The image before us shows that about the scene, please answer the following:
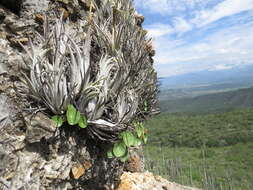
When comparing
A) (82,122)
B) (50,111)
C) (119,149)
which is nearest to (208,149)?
(119,149)

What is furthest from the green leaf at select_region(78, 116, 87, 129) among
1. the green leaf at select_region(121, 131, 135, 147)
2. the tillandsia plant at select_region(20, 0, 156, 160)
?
the green leaf at select_region(121, 131, 135, 147)

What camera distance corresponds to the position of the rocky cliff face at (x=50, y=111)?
1493 mm

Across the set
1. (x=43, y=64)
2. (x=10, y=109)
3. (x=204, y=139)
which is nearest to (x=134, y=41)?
(x=43, y=64)

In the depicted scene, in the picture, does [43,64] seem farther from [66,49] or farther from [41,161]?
[41,161]

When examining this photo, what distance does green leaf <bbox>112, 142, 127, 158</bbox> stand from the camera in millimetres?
→ 1915

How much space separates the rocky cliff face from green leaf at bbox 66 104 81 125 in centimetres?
7

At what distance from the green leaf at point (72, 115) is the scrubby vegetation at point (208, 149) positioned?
18891mm

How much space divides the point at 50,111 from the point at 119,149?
0.72m

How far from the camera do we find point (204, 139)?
41.4m

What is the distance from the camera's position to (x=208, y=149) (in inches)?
1478

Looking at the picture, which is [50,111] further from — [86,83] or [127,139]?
[127,139]

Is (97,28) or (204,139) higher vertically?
(97,28)

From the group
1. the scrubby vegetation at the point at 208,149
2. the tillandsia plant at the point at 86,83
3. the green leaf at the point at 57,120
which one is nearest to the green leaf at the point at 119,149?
the tillandsia plant at the point at 86,83

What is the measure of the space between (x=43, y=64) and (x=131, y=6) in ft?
7.13
